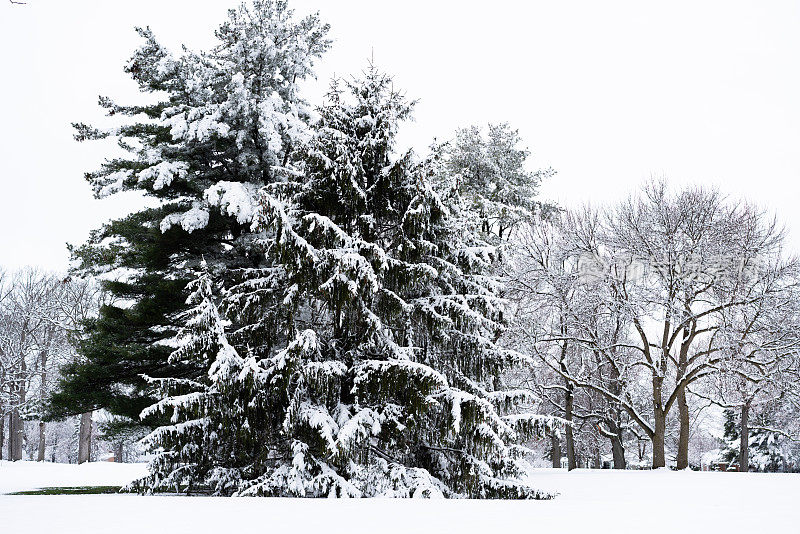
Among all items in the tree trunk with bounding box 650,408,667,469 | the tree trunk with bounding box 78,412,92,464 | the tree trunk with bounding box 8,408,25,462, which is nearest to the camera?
the tree trunk with bounding box 650,408,667,469

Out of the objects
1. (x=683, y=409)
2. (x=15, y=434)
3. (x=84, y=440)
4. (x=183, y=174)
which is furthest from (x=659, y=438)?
(x=15, y=434)

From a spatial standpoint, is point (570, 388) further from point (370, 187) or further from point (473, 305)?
point (370, 187)

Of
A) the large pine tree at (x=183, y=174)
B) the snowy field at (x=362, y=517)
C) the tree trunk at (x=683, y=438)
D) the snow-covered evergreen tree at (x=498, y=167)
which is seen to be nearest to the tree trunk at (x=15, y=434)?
the large pine tree at (x=183, y=174)

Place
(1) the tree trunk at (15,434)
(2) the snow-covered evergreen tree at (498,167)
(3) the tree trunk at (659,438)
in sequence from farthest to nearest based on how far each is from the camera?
(1) the tree trunk at (15,434), (2) the snow-covered evergreen tree at (498,167), (3) the tree trunk at (659,438)

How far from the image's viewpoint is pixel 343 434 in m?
9.70

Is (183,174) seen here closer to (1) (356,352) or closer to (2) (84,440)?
(1) (356,352)

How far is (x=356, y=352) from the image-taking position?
11.5 m

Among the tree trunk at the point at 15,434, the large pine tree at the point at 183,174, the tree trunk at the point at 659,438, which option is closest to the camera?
the large pine tree at the point at 183,174

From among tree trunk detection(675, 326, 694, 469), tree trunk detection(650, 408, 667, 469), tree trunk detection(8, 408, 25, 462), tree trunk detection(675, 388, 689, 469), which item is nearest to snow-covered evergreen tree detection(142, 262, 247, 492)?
tree trunk detection(650, 408, 667, 469)

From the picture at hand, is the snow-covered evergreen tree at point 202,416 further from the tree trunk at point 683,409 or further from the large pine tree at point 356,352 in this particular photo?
the tree trunk at point 683,409

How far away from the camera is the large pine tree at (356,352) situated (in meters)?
10.3

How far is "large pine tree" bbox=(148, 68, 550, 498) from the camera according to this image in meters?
10.3

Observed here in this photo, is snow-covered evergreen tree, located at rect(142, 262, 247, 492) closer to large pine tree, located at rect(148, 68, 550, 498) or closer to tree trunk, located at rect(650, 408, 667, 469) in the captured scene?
large pine tree, located at rect(148, 68, 550, 498)

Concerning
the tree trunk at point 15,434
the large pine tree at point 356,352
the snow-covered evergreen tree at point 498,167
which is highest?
the snow-covered evergreen tree at point 498,167
